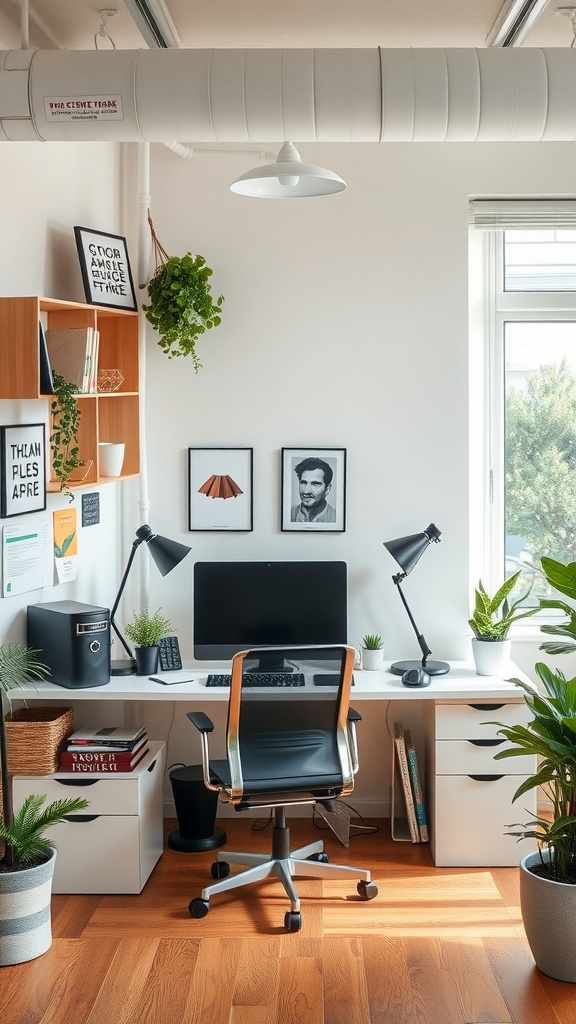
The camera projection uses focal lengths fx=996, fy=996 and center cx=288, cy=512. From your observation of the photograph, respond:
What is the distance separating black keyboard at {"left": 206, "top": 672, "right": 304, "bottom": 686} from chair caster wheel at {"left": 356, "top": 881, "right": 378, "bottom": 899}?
28.5 inches

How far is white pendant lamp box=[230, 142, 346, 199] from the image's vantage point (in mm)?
2828

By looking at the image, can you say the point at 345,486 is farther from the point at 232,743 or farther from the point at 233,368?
the point at 232,743

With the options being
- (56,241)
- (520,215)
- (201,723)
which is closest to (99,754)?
(201,723)

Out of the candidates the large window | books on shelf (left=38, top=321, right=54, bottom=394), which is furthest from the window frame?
books on shelf (left=38, top=321, right=54, bottom=394)

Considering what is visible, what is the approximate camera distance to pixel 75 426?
11.4 feet

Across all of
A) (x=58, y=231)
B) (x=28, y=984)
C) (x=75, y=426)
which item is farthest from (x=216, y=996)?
(x=58, y=231)

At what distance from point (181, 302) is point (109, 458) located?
0.67 meters

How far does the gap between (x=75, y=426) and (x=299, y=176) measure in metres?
1.20

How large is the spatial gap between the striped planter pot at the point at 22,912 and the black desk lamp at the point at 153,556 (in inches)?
38.5

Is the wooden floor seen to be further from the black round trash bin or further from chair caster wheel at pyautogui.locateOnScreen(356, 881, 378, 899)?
the black round trash bin

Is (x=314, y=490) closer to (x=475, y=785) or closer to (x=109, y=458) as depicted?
(x=109, y=458)

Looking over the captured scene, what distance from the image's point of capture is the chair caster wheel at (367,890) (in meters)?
3.47

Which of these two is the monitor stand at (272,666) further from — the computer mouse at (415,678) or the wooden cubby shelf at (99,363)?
the wooden cubby shelf at (99,363)

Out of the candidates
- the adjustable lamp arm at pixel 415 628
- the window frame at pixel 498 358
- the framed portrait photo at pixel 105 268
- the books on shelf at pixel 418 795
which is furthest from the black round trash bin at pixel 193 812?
the framed portrait photo at pixel 105 268
